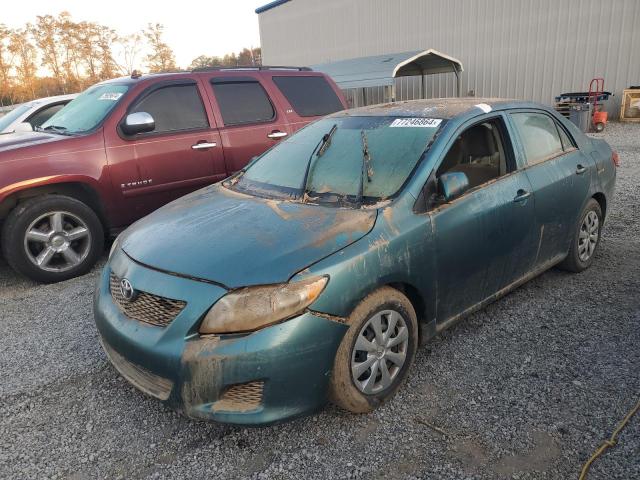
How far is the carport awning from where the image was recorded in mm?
17766

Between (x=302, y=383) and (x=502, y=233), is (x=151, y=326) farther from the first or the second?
(x=502, y=233)

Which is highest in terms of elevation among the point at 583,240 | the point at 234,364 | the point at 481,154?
the point at 481,154

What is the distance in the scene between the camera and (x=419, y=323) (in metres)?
3.04

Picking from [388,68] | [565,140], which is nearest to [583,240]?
[565,140]

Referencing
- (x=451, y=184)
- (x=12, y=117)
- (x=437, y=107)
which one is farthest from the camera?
(x=12, y=117)

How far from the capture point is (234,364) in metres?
2.30

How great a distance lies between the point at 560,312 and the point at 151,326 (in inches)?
115

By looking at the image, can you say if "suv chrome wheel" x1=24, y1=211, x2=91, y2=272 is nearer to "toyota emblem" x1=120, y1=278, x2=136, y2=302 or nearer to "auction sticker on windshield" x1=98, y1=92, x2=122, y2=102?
"auction sticker on windshield" x1=98, y1=92, x2=122, y2=102

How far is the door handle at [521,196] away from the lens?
3.45 metres

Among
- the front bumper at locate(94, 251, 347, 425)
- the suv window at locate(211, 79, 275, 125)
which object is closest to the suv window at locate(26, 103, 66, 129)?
the suv window at locate(211, 79, 275, 125)

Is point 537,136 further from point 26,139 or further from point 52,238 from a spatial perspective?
point 26,139

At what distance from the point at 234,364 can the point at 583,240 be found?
3398 millimetres

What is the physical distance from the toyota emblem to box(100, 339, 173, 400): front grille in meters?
0.31

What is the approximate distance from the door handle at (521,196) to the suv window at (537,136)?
1.00 ft
